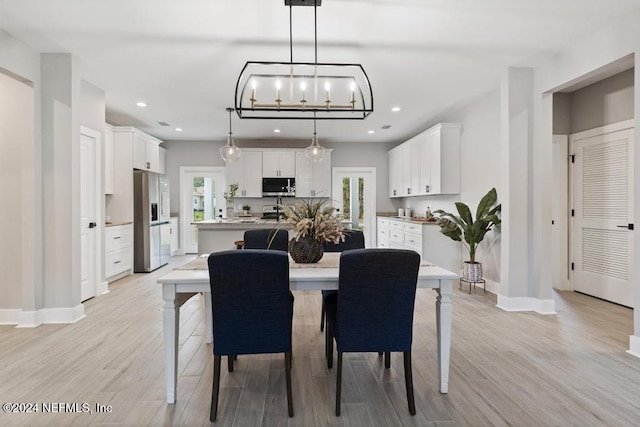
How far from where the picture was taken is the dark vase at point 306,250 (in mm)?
2451

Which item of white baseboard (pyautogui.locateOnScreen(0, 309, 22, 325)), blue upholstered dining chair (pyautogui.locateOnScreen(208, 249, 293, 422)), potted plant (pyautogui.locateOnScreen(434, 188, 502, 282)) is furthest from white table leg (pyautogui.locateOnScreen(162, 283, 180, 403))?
potted plant (pyautogui.locateOnScreen(434, 188, 502, 282))

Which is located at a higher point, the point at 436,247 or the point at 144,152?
the point at 144,152

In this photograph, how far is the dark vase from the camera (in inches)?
96.5

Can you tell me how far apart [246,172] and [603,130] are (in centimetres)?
577

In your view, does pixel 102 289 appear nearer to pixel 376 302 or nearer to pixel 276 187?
pixel 276 187

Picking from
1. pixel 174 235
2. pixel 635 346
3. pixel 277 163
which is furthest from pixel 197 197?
pixel 635 346

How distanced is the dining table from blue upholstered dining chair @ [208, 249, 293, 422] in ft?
0.76

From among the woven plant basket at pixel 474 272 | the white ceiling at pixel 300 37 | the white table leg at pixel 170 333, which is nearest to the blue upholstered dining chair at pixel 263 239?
the white table leg at pixel 170 333

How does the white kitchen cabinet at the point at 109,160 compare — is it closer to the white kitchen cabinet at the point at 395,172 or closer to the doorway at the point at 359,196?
the doorway at the point at 359,196

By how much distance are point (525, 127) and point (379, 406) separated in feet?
10.5

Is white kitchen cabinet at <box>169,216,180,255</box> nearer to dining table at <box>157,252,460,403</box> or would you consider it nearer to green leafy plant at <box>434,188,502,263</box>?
green leafy plant at <box>434,188,502,263</box>

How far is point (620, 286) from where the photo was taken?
3959 millimetres

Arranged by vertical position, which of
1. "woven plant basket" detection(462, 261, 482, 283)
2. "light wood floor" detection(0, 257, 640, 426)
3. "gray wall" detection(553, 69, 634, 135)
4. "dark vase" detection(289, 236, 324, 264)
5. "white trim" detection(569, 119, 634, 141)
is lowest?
"light wood floor" detection(0, 257, 640, 426)

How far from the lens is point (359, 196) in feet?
26.3
